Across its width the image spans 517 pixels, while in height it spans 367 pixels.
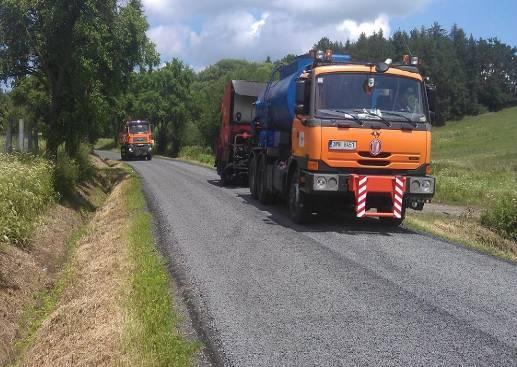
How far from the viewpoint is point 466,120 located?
101 meters

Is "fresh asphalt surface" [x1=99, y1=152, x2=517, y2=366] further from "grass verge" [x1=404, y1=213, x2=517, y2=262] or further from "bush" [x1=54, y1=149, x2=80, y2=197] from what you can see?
"bush" [x1=54, y1=149, x2=80, y2=197]

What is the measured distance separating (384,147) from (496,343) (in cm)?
601

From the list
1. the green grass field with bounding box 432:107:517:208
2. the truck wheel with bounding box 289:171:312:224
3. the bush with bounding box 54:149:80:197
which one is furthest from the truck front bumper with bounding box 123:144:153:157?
the truck wheel with bounding box 289:171:312:224

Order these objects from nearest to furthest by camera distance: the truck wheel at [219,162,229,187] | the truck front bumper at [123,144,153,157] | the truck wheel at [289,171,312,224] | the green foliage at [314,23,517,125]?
the truck wheel at [289,171,312,224] → the truck wheel at [219,162,229,187] → the truck front bumper at [123,144,153,157] → the green foliage at [314,23,517,125]

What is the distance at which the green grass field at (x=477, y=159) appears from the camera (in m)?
23.3

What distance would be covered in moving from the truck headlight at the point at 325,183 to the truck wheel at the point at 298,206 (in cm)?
93

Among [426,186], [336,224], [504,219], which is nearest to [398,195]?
[426,186]

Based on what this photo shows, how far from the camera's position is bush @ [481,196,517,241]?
51.2 ft

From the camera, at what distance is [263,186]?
15.5 m

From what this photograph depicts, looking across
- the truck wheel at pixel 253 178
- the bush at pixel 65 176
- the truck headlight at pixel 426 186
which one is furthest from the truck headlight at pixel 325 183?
the bush at pixel 65 176

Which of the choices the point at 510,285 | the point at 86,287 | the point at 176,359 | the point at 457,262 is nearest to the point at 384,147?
the point at 457,262

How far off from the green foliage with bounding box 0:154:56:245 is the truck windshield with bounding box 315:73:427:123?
18.6 feet

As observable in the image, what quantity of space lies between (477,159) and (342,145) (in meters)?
46.8

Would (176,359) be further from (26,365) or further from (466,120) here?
(466,120)
